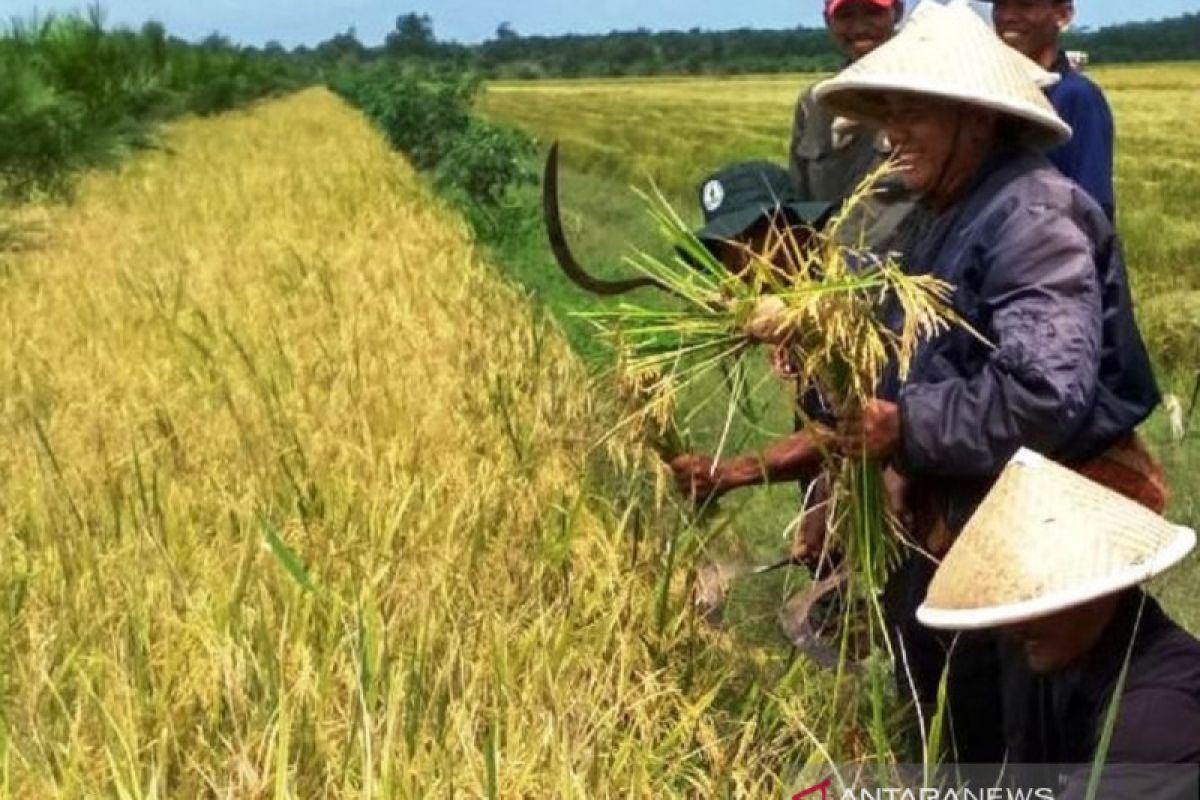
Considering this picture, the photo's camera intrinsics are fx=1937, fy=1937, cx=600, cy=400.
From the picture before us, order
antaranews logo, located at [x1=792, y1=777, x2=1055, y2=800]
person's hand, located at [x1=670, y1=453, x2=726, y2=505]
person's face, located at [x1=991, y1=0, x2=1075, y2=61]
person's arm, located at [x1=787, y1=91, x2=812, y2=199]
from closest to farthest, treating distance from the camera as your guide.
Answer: antaranews logo, located at [x1=792, y1=777, x2=1055, y2=800], person's hand, located at [x1=670, y1=453, x2=726, y2=505], person's face, located at [x1=991, y1=0, x2=1075, y2=61], person's arm, located at [x1=787, y1=91, x2=812, y2=199]

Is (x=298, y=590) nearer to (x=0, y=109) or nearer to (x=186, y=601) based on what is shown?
(x=186, y=601)

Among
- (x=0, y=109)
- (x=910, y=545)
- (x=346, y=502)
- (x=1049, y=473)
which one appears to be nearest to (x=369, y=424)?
(x=346, y=502)

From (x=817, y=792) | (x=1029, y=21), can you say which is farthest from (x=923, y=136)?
(x=1029, y=21)

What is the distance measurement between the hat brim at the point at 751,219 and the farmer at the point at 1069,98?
616 millimetres

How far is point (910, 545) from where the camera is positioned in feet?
7.44

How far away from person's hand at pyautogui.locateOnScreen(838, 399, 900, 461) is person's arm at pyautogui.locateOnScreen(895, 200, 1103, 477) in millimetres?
Answer: 10

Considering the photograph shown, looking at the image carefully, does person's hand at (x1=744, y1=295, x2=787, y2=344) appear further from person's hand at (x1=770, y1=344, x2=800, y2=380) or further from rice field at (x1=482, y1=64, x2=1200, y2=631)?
rice field at (x1=482, y1=64, x2=1200, y2=631)

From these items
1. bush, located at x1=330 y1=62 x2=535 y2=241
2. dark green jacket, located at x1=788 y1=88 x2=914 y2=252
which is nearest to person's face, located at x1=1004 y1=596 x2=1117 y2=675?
dark green jacket, located at x1=788 y1=88 x2=914 y2=252

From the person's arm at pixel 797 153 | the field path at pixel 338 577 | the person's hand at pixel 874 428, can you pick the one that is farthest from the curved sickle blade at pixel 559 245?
the person's arm at pixel 797 153

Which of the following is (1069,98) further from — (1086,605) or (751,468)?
(1086,605)

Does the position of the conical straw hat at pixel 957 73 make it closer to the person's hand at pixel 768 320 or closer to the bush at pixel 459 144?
the person's hand at pixel 768 320

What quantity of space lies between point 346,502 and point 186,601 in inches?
23.1

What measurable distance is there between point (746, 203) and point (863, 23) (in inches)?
35.0

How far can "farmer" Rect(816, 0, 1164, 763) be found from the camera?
2.12 meters
